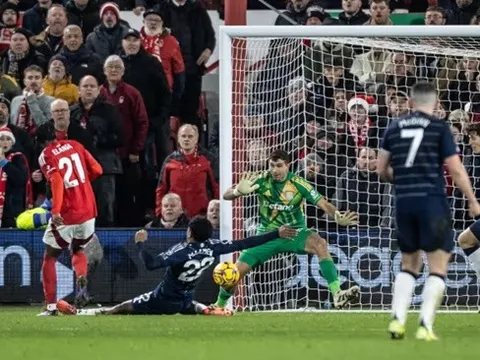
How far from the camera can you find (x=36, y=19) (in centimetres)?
2134

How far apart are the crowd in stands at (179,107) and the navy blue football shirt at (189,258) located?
102 inches

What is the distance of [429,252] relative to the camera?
37.2ft

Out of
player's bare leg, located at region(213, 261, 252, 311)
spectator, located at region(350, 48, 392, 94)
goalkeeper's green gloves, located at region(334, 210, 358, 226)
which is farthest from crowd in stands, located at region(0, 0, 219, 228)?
goalkeeper's green gloves, located at region(334, 210, 358, 226)

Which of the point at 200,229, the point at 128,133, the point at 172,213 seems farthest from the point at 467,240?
the point at 128,133

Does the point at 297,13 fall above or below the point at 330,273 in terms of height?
above

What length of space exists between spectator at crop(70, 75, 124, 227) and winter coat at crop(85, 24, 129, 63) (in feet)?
5.01

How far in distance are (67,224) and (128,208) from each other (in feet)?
11.0

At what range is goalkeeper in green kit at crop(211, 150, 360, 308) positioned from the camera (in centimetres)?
1662

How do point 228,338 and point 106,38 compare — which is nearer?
point 228,338

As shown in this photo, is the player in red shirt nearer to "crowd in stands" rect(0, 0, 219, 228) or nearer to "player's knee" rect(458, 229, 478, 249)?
"crowd in stands" rect(0, 0, 219, 228)

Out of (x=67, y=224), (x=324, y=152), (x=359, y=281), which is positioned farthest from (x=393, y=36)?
(x=67, y=224)

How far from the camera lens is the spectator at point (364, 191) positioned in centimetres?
1809

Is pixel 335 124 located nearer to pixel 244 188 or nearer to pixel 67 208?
pixel 244 188

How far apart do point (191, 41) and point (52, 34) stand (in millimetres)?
1962
